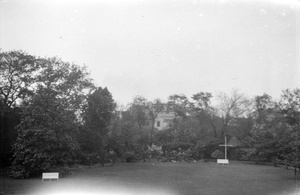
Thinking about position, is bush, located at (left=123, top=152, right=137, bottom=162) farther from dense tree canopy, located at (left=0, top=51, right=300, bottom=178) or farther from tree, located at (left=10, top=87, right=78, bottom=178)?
tree, located at (left=10, top=87, right=78, bottom=178)

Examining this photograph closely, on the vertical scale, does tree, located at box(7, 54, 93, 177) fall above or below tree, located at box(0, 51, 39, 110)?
below

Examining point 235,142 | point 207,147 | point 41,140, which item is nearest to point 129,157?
point 207,147

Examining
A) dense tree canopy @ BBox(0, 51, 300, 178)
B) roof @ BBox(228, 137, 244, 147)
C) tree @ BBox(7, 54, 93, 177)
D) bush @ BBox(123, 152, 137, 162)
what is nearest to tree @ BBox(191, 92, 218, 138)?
dense tree canopy @ BBox(0, 51, 300, 178)

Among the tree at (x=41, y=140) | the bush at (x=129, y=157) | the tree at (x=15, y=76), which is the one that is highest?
the tree at (x=15, y=76)

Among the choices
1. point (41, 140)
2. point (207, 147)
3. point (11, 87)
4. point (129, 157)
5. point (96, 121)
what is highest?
point (11, 87)

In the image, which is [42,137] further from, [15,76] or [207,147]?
[207,147]

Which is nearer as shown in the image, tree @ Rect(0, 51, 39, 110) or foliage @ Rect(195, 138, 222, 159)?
tree @ Rect(0, 51, 39, 110)

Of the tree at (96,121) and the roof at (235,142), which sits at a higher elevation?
the tree at (96,121)

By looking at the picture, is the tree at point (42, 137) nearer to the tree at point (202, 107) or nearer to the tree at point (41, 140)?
the tree at point (41, 140)

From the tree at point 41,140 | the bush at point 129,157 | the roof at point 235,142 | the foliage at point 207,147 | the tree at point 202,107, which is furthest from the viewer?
the tree at point 202,107

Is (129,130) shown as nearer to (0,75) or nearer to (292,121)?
(0,75)

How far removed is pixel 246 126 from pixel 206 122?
695 cm

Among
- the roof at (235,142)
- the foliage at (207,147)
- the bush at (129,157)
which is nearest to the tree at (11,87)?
the bush at (129,157)

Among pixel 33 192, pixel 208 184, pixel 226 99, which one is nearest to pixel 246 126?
pixel 226 99
